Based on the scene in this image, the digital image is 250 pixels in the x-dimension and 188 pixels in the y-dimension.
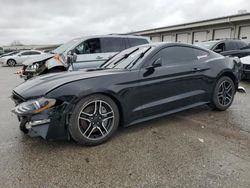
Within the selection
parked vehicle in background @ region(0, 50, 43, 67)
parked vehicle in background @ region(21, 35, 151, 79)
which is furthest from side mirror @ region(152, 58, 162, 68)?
parked vehicle in background @ region(0, 50, 43, 67)

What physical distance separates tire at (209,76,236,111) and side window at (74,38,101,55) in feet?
14.6

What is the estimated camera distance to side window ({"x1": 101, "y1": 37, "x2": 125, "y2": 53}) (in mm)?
7523

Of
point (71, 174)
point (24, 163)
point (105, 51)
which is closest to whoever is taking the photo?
point (71, 174)

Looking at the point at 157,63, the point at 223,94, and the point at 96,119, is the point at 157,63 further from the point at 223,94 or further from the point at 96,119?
the point at 223,94

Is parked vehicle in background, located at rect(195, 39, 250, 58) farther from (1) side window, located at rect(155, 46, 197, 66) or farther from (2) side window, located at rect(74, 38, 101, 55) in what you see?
(1) side window, located at rect(155, 46, 197, 66)

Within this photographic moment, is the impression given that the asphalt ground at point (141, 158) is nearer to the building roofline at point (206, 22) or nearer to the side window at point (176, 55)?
the side window at point (176, 55)

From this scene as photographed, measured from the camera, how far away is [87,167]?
2463mm

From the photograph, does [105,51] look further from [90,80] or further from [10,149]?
[10,149]

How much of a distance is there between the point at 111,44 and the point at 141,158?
5.72 meters

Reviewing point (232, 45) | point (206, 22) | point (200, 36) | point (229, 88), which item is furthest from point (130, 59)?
point (200, 36)

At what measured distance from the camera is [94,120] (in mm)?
2992

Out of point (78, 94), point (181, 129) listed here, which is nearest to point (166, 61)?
point (181, 129)

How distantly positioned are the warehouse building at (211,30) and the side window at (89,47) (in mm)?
12338

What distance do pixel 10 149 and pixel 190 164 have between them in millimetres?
2395
